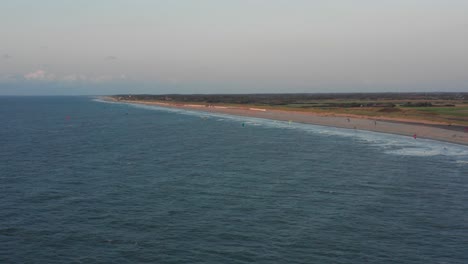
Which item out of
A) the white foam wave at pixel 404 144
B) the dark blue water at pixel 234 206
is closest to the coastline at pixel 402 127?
the white foam wave at pixel 404 144

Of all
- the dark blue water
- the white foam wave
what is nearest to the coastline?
the white foam wave

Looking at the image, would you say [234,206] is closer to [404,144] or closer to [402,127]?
[404,144]

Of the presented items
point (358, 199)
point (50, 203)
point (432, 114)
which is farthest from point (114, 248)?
point (432, 114)

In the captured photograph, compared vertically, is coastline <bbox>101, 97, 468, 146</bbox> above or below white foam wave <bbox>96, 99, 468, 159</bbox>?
above

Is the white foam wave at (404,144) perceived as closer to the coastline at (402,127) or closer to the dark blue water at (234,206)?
the dark blue water at (234,206)

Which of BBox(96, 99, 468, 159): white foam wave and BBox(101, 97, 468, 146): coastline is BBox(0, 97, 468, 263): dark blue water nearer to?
BBox(96, 99, 468, 159): white foam wave

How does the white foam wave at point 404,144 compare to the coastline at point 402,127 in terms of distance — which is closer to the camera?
the white foam wave at point 404,144

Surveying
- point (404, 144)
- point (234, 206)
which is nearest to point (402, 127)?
point (404, 144)

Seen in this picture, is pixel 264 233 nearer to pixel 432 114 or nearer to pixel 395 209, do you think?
pixel 395 209
